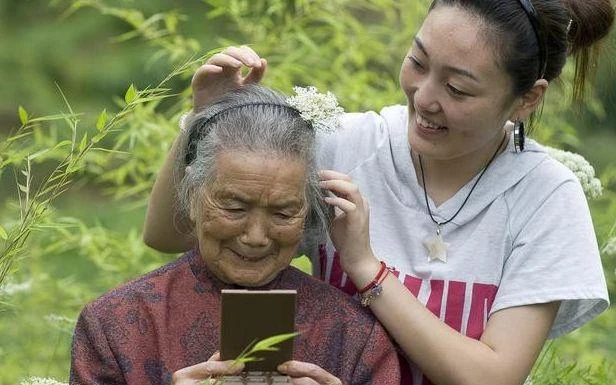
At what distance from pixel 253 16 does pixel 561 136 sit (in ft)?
4.74

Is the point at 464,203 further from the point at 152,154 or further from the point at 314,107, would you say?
the point at 152,154

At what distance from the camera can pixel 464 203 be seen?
11.7ft

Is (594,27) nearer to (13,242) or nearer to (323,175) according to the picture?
(323,175)

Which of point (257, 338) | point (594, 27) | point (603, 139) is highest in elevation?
point (594, 27)

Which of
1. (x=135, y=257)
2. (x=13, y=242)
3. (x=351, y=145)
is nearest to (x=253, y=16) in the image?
(x=135, y=257)

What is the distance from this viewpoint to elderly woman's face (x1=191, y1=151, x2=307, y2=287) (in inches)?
125

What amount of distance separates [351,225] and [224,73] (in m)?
0.46

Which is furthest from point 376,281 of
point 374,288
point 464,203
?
point 464,203

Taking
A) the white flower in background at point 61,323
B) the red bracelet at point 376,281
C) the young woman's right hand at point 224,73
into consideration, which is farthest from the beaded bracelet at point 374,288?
the white flower in background at point 61,323

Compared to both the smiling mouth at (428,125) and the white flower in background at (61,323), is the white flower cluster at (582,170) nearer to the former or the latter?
the smiling mouth at (428,125)

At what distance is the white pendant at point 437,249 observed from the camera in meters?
3.55

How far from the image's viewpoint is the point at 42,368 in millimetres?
5191

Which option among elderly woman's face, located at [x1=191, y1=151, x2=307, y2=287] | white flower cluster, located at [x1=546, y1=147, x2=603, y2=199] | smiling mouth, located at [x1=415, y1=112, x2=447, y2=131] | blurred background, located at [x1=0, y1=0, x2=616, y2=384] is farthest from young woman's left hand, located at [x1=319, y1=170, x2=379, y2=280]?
white flower cluster, located at [x1=546, y1=147, x2=603, y2=199]

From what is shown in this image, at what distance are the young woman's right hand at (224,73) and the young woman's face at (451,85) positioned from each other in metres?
0.35
